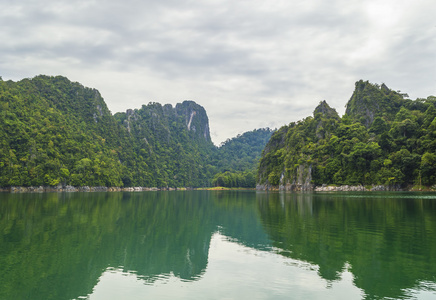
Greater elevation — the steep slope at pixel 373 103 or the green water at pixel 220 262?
the steep slope at pixel 373 103

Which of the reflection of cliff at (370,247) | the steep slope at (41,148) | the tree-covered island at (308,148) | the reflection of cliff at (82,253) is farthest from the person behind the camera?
the steep slope at (41,148)

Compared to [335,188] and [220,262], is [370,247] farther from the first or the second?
[335,188]

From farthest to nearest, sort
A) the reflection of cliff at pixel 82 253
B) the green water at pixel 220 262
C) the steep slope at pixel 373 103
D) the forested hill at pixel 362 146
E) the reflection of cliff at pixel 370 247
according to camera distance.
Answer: the steep slope at pixel 373 103
the forested hill at pixel 362 146
the reflection of cliff at pixel 370 247
the reflection of cliff at pixel 82 253
the green water at pixel 220 262

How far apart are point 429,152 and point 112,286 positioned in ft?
334

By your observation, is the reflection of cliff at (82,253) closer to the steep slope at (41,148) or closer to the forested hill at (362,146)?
the forested hill at (362,146)

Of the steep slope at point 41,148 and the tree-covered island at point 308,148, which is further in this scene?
the steep slope at point 41,148

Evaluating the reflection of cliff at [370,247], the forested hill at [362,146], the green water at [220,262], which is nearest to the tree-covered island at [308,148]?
the forested hill at [362,146]

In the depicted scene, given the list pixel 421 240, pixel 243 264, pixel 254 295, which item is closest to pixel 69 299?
pixel 254 295

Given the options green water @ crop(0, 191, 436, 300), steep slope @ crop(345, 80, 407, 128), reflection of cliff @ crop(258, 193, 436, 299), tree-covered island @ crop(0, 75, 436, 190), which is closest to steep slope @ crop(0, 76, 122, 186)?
tree-covered island @ crop(0, 75, 436, 190)

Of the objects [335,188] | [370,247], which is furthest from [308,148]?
[370,247]

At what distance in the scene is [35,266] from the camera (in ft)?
50.5

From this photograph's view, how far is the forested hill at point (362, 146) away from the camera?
9988cm

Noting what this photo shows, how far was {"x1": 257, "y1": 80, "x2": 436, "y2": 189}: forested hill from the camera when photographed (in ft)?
328

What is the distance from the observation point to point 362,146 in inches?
4486
